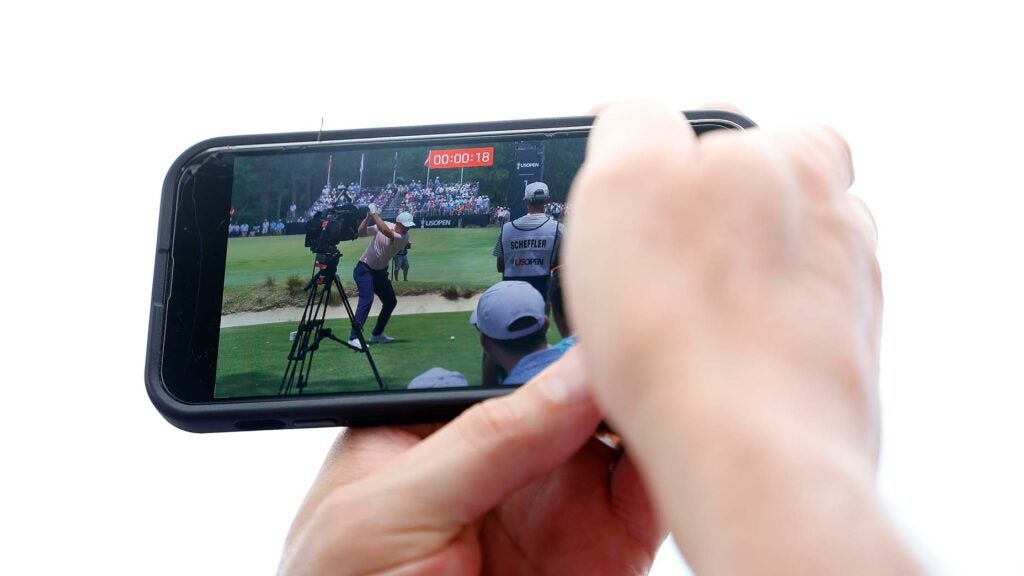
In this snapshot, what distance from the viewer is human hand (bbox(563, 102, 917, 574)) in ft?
1.11

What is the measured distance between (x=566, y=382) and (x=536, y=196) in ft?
0.86

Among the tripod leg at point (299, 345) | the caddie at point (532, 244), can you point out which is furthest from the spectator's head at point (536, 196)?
the tripod leg at point (299, 345)

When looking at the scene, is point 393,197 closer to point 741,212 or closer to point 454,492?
point 454,492

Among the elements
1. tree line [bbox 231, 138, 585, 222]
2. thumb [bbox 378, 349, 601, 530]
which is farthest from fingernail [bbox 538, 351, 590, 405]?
tree line [bbox 231, 138, 585, 222]

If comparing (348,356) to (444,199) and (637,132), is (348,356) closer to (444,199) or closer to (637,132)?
(444,199)

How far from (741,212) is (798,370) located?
8 cm

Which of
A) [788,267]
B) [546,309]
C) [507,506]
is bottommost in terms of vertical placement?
[507,506]

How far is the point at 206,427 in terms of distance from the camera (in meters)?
0.73

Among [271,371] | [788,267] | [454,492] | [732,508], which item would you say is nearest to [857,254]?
[788,267]

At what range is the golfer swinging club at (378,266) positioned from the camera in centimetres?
73

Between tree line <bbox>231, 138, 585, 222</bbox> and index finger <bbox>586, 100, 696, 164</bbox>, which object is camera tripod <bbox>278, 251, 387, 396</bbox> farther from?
index finger <bbox>586, 100, 696, 164</bbox>

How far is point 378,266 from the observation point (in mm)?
745

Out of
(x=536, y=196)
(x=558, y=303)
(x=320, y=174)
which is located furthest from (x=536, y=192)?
(x=320, y=174)
